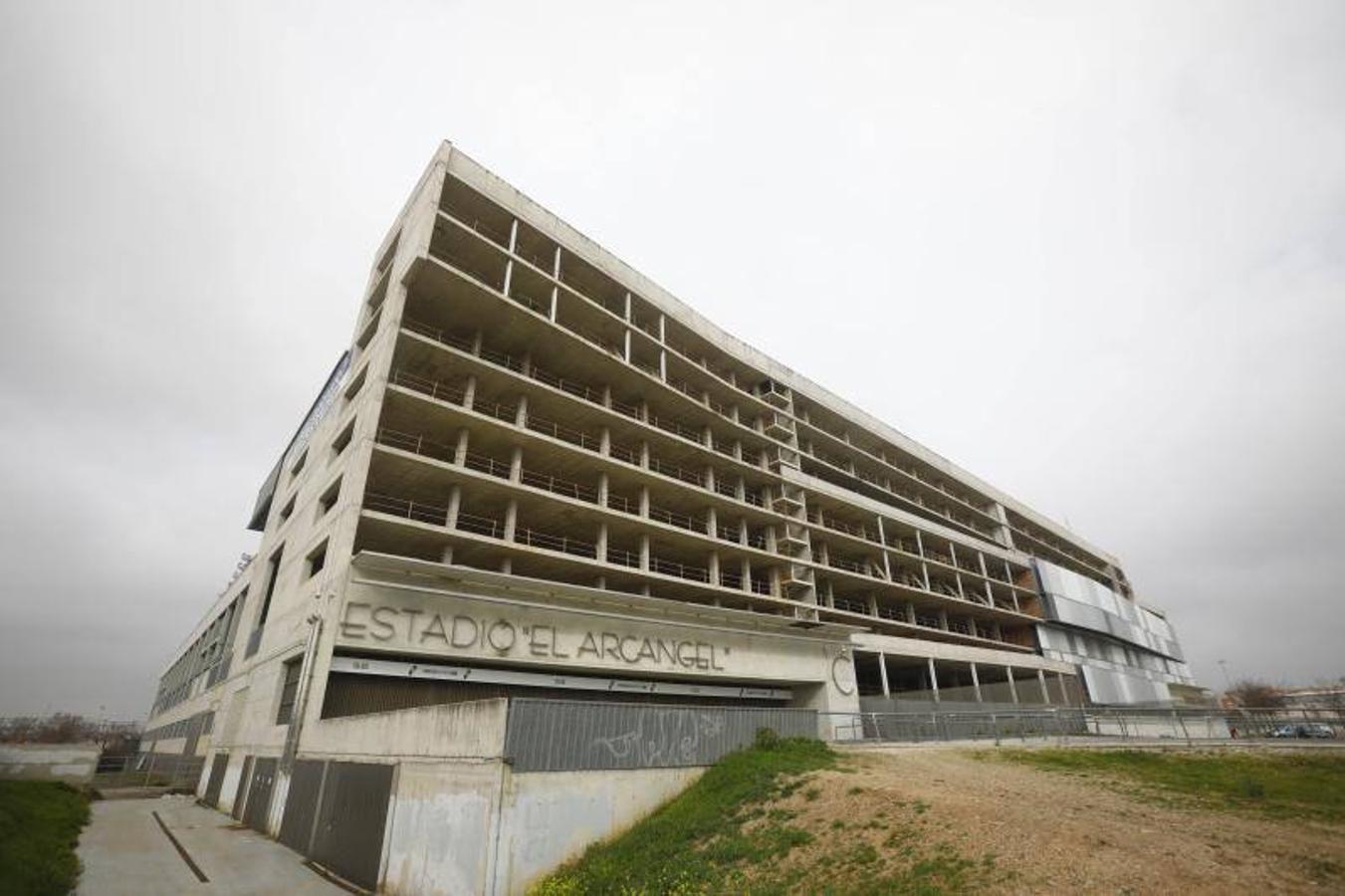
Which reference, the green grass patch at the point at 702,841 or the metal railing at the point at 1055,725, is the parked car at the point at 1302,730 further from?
the green grass patch at the point at 702,841

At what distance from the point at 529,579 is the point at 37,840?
14.2m

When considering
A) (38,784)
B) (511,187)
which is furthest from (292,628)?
(511,187)

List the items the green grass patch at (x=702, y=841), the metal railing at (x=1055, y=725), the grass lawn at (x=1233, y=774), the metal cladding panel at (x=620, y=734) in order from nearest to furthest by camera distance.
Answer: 1. the green grass patch at (x=702, y=841)
2. the grass lawn at (x=1233, y=774)
3. the metal cladding panel at (x=620, y=734)
4. the metal railing at (x=1055, y=725)

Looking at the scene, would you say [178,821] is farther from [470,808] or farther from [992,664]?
[992,664]

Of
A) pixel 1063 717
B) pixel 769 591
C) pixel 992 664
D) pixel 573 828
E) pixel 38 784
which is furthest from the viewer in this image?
pixel 992 664

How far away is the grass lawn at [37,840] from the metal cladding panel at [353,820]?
481 cm

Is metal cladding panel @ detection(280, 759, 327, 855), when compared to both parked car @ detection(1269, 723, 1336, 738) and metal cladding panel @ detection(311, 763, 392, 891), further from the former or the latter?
parked car @ detection(1269, 723, 1336, 738)

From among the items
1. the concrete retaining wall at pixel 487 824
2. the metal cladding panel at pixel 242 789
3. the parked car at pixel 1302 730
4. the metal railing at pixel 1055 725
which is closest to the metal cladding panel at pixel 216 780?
the metal cladding panel at pixel 242 789

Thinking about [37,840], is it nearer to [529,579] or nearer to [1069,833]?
[529,579]

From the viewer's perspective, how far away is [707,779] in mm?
16078

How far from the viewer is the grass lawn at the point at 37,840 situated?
10.7 metres

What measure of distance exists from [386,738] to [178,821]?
1573 centimetres

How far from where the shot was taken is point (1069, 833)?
10.4 meters

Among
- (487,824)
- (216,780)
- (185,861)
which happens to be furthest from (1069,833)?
(216,780)
